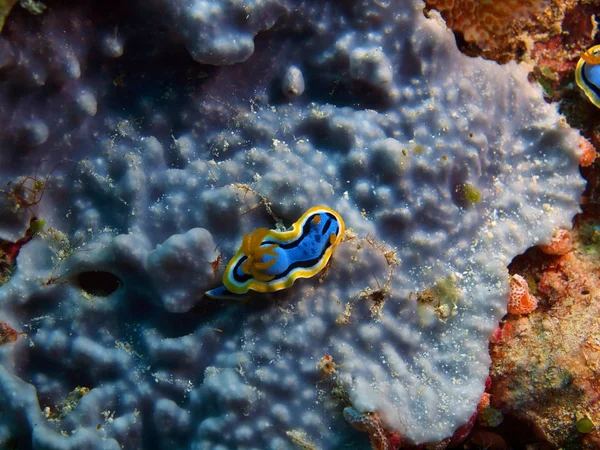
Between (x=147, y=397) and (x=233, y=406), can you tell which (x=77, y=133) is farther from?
(x=233, y=406)

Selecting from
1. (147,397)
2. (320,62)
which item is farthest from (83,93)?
(147,397)

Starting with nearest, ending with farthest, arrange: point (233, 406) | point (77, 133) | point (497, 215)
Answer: point (233, 406)
point (77, 133)
point (497, 215)

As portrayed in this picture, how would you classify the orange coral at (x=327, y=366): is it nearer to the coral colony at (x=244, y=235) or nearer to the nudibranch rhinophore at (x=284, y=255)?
the coral colony at (x=244, y=235)

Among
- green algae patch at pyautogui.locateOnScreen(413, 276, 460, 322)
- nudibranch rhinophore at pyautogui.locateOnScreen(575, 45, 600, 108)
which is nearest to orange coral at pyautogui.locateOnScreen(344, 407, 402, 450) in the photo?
green algae patch at pyautogui.locateOnScreen(413, 276, 460, 322)

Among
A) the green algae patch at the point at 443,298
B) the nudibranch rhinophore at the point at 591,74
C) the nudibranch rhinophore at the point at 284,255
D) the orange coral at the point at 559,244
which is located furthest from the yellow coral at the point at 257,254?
the nudibranch rhinophore at the point at 591,74

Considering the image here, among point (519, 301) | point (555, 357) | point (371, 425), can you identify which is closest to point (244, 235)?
point (371, 425)

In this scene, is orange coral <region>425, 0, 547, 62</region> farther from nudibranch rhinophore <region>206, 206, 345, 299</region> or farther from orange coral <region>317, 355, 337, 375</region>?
orange coral <region>317, 355, 337, 375</region>
